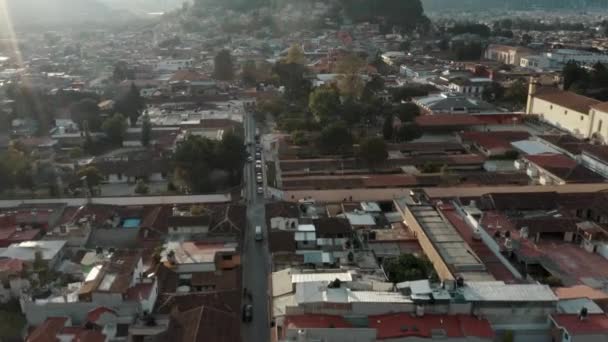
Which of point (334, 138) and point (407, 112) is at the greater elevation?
point (334, 138)

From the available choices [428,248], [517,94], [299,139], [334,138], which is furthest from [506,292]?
[517,94]

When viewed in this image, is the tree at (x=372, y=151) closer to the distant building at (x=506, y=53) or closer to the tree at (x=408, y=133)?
the tree at (x=408, y=133)

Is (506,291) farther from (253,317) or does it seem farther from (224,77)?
(224,77)

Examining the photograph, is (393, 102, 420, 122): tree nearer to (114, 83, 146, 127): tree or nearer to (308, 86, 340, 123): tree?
(308, 86, 340, 123): tree

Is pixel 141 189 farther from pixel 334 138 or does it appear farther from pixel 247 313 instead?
pixel 247 313

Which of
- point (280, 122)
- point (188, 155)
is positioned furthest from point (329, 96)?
point (188, 155)

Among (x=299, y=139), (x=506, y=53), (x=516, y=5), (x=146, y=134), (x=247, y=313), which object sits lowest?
(x=516, y=5)

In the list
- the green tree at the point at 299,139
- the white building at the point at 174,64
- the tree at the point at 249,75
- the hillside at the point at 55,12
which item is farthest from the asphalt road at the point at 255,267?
the hillside at the point at 55,12
